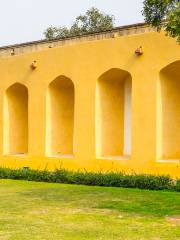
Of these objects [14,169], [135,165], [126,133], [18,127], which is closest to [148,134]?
[135,165]

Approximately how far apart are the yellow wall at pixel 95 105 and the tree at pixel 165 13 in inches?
161

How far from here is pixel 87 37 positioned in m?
14.6

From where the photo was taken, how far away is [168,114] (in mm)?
13250

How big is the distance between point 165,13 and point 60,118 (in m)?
8.62

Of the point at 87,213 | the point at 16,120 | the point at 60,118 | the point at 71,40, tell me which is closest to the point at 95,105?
the point at 71,40

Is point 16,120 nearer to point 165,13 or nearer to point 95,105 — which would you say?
point 95,105

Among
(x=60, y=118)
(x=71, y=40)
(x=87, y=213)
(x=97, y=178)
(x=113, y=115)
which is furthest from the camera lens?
(x=60, y=118)

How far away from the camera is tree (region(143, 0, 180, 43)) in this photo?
7.88 meters

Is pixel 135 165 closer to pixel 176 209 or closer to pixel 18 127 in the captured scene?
pixel 176 209

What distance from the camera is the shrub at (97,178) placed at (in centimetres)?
1226

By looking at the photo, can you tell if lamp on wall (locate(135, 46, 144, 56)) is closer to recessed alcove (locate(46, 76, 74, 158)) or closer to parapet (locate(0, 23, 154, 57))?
parapet (locate(0, 23, 154, 57))

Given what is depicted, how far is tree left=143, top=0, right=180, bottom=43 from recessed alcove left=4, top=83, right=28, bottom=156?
929cm

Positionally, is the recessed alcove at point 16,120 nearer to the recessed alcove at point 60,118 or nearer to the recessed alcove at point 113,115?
the recessed alcove at point 60,118

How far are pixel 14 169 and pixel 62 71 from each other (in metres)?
3.35
